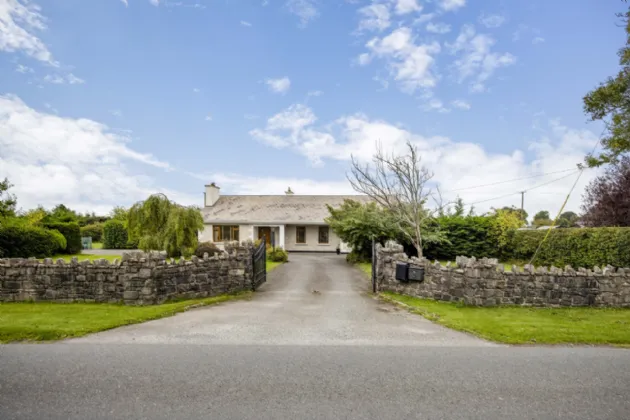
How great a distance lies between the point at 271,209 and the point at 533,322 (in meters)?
26.6

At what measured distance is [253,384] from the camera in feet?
15.2

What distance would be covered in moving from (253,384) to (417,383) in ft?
7.19

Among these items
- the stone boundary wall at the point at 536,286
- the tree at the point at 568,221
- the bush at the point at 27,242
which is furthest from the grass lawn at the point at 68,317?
the tree at the point at 568,221

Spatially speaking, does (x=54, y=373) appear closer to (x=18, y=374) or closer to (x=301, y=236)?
(x=18, y=374)

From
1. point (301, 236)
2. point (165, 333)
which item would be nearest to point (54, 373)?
point (165, 333)

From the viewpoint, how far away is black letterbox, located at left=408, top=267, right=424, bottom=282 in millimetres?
11820

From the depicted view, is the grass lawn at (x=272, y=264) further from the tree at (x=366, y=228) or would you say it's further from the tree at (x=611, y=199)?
the tree at (x=611, y=199)

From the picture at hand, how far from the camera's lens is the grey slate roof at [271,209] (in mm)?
31484

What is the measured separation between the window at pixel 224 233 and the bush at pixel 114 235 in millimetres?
8837

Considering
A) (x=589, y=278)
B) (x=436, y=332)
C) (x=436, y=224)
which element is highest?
(x=436, y=224)

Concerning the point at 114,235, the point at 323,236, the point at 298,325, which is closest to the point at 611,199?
the point at 323,236

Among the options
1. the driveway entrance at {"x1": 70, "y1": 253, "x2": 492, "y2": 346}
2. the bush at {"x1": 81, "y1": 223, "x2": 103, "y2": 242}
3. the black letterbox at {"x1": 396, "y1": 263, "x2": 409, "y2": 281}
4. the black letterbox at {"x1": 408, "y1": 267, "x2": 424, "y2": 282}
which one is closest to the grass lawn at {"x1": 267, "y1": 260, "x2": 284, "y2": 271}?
the driveway entrance at {"x1": 70, "y1": 253, "x2": 492, "y2": 346}

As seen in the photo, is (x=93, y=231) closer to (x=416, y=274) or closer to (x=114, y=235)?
(x=114, y=235)

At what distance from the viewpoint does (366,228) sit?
69.3 ft
